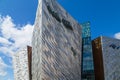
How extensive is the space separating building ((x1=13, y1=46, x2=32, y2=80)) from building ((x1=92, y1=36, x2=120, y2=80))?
13.0 m

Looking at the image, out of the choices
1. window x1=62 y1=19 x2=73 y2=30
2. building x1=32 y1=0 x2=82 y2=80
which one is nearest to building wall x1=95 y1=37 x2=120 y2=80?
building x1=32 y1=0 x2=82 y2=80

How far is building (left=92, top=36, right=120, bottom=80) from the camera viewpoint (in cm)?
3773

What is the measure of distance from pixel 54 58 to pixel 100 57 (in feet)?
44.0

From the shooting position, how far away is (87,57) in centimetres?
4097

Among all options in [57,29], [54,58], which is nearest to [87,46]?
[57,29]

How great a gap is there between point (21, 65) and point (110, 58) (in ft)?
54.5

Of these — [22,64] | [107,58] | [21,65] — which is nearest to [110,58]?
[107,58]

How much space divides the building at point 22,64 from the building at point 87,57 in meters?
10.7

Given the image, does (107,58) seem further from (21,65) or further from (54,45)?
(21,65)

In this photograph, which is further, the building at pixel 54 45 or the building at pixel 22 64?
the building at pixel 22 64

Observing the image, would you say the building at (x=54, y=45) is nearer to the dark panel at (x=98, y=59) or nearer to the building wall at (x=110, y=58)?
the dark panel at (x=98, y=59)

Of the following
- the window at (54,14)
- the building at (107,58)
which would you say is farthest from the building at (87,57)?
the window at (54,14)

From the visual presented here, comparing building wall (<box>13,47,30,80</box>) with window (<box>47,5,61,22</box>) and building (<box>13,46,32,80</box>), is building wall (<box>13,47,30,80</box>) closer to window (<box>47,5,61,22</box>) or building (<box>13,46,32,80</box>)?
building (<box>13,46,32,80</box>)

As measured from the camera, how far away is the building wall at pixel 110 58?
3756 cm
